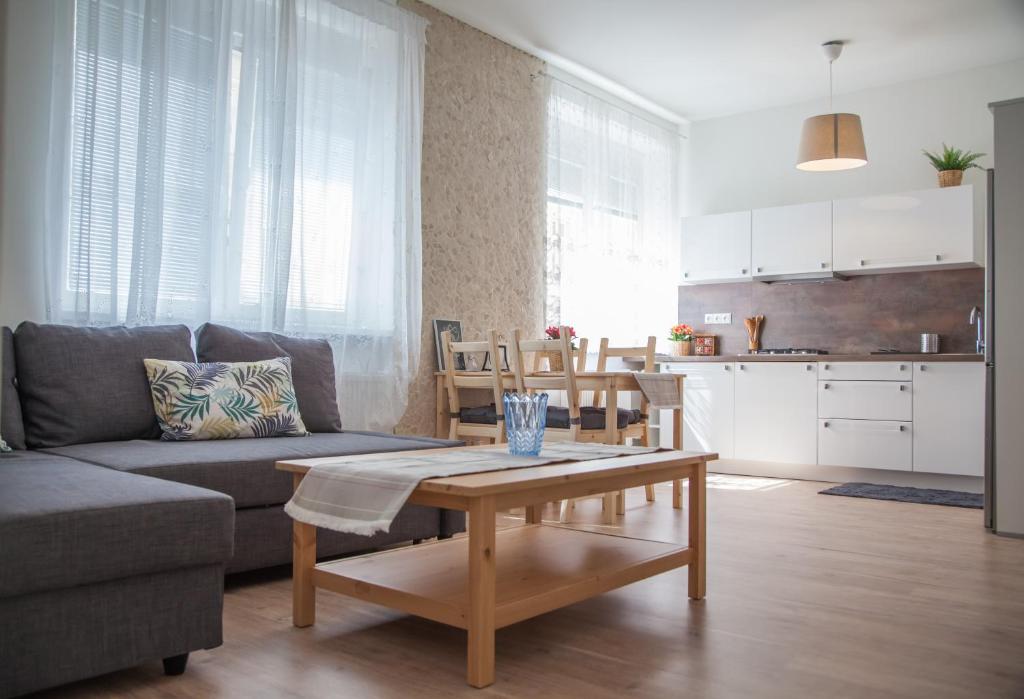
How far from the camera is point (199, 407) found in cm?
310

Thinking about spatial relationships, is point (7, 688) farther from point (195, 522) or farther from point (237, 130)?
point (237, 130)

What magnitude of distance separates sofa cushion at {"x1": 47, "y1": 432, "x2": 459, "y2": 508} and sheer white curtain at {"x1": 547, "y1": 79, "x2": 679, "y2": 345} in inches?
111

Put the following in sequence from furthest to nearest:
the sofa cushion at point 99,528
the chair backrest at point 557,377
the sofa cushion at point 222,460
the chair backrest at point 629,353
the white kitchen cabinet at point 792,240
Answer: the white kitchen cabinet at point 792,240 < the chair backrest at point 629,353 < the chair backrest at point 557,377 < the sofa cushion at point 222,460 < the sofa cushion at point 99,528

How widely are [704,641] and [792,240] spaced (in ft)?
14.2

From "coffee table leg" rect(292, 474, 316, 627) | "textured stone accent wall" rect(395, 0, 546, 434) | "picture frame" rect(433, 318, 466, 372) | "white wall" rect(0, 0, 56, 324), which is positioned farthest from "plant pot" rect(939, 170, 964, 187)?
"white wall" rect(0, 0, 56, 324)

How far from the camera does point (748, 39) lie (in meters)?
5.09

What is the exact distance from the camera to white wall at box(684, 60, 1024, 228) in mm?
5609

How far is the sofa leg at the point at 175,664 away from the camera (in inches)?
76.2

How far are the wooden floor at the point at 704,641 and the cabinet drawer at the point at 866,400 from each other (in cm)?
200

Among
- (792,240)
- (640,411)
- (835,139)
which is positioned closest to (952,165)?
(835,139)

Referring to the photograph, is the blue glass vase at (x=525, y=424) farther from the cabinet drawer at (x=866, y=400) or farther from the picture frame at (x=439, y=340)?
the cabinet drawer at (x=866, y=400)

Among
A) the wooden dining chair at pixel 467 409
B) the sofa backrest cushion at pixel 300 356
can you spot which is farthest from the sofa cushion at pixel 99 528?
the wooden dining chair at pixel 467 409

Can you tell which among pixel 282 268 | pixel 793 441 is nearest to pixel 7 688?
pixel 282 268

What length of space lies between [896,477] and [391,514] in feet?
14.6
